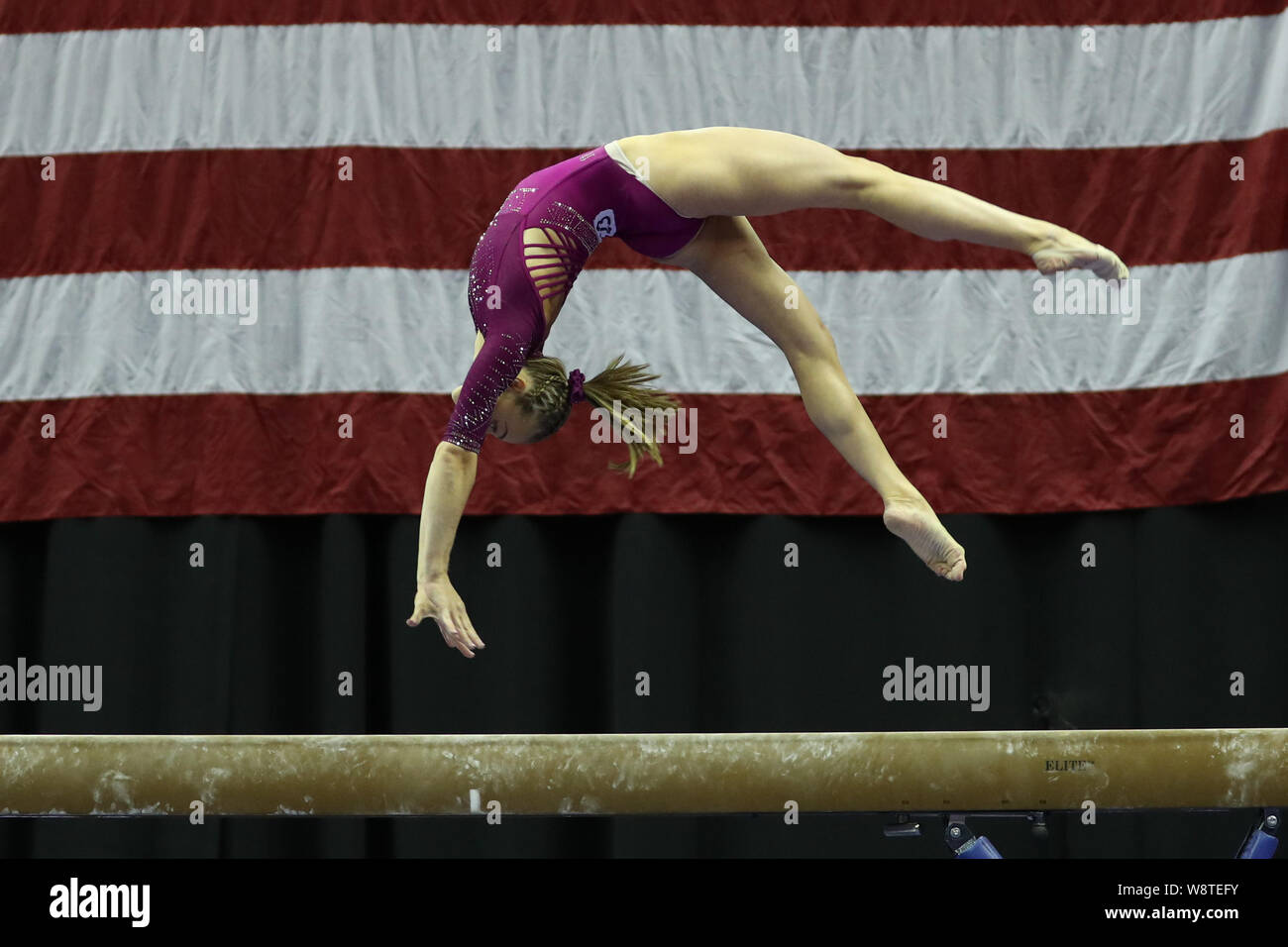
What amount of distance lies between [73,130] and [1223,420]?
184 inches

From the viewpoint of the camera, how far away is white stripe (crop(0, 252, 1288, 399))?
5387 mm

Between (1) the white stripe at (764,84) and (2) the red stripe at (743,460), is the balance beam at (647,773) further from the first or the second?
(1) the white stripe at (764,84)

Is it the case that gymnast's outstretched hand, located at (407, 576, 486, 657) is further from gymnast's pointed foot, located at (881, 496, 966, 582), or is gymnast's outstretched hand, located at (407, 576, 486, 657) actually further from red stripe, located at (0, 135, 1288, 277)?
red stripe, located at (0, 135, 1288, 277)

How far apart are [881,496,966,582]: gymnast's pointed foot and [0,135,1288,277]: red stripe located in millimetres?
2164

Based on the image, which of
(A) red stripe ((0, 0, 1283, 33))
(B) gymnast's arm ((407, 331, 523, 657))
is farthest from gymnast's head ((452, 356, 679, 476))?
(A) red stripe ((0, 0, 1283, 33))

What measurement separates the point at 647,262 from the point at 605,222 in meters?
1.93

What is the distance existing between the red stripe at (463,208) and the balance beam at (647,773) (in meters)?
2.40

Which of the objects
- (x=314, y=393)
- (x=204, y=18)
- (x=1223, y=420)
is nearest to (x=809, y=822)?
(x=1223, y=420)

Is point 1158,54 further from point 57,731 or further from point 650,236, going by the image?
point 57,731

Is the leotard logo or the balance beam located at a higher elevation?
the leotard logo

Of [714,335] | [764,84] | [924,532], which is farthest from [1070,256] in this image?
[764,84]

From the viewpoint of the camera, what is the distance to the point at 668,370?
5422 mm

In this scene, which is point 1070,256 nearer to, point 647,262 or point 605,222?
point 605,222

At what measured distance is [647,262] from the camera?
541 centimetres
